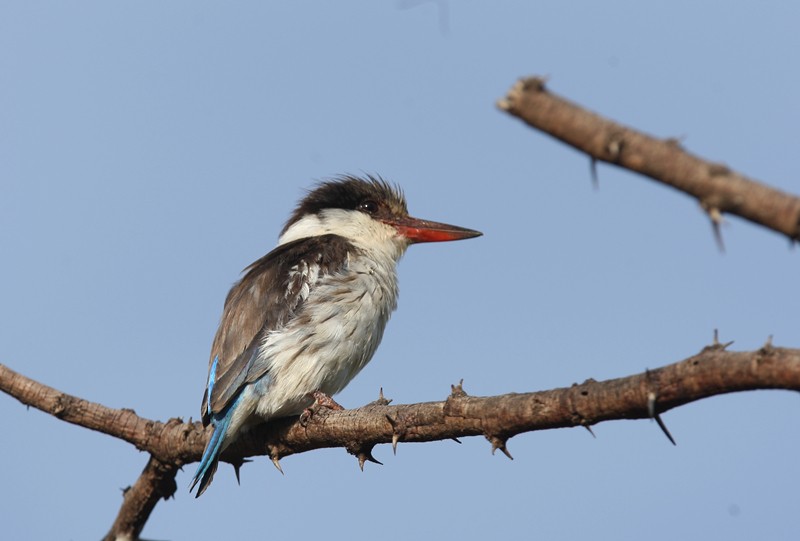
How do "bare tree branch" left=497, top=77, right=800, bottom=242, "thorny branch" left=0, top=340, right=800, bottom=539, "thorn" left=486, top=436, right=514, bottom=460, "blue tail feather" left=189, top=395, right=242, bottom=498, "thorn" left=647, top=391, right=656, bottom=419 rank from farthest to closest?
"blue tail feather" left=189, top=395, right=242, bottom=498
"thorn" left=486, top=436, right=514, bottom=460
"thorn" left=647, top=391, right=656, bottom=419
"thorny branch" left=0, top=340, right=800, bottom=539
"bare tree branch" left=497, top=77, right=800, bottom=242

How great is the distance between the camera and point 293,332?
17.0 ft

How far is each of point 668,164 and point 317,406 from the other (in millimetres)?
3048

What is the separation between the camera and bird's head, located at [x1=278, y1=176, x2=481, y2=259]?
653 centimetres

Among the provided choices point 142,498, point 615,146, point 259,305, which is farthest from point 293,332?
point 615,146

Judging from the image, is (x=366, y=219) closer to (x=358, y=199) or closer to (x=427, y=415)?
(x=358, y=199)

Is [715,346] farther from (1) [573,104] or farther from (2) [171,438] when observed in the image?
(2) [171,438]

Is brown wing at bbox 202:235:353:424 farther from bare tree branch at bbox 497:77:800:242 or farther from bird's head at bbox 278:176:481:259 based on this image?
bare tree branch at bbox 497:77:800:242

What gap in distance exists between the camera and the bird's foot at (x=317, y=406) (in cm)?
462

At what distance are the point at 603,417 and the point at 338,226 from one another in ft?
12.6

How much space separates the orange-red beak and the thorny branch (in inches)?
78.8

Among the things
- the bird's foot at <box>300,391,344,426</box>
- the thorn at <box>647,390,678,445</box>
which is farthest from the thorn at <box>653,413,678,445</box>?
the bird's foot at <box>300,391,344,426</box>

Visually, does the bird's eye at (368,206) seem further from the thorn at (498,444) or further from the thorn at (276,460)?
the thorn at (498,444)

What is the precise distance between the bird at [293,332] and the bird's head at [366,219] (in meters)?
0.30

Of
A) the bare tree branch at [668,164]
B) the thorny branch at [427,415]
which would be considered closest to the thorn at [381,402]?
the thorny branch at [427,415]
